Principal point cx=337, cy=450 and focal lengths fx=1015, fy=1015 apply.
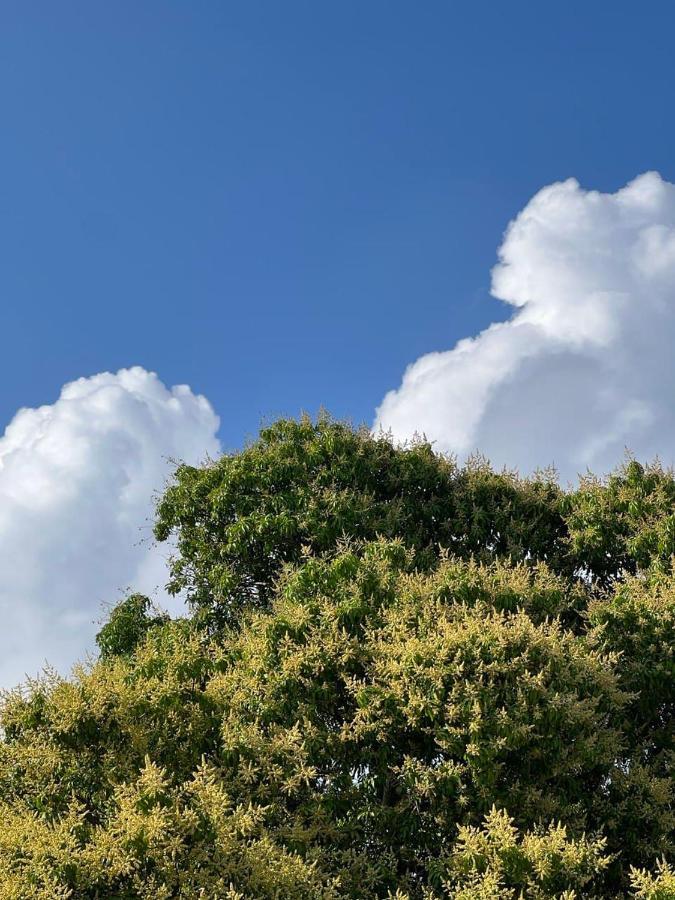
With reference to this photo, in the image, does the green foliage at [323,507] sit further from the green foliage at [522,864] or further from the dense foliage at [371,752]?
the green foliage at [522,864]

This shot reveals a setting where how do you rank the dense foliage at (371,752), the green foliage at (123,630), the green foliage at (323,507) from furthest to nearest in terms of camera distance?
the green foliage at (123,630), the green foliage at (323,507), the dense foliage at (371,752)

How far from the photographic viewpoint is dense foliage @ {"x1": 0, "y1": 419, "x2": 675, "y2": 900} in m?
10.6

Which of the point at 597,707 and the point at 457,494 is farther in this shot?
the point at 457,494

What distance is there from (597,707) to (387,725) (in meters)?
2.84

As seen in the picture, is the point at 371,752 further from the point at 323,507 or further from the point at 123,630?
the point at 123,630

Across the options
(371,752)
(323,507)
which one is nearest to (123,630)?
(323,507)

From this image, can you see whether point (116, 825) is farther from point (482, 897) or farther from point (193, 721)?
point (482, 897)

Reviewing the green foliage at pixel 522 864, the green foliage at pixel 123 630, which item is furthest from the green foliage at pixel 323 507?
the green foliage at pixel 522 864

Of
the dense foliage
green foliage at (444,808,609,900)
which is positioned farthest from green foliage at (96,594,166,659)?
green foliage at (444,808,609,900)

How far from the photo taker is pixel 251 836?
11352mm

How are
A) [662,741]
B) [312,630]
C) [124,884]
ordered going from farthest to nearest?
[662,741] → [312,630] → [124,884]

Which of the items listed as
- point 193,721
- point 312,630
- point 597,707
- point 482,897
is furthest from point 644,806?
point 193,721

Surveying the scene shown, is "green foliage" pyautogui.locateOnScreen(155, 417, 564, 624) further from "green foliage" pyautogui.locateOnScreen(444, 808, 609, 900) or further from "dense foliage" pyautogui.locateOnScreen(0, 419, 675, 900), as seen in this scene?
"green foliage" pyautogui.locateOnScreen(444, 808, 609, 900)

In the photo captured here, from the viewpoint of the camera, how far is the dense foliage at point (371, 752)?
10578mm
